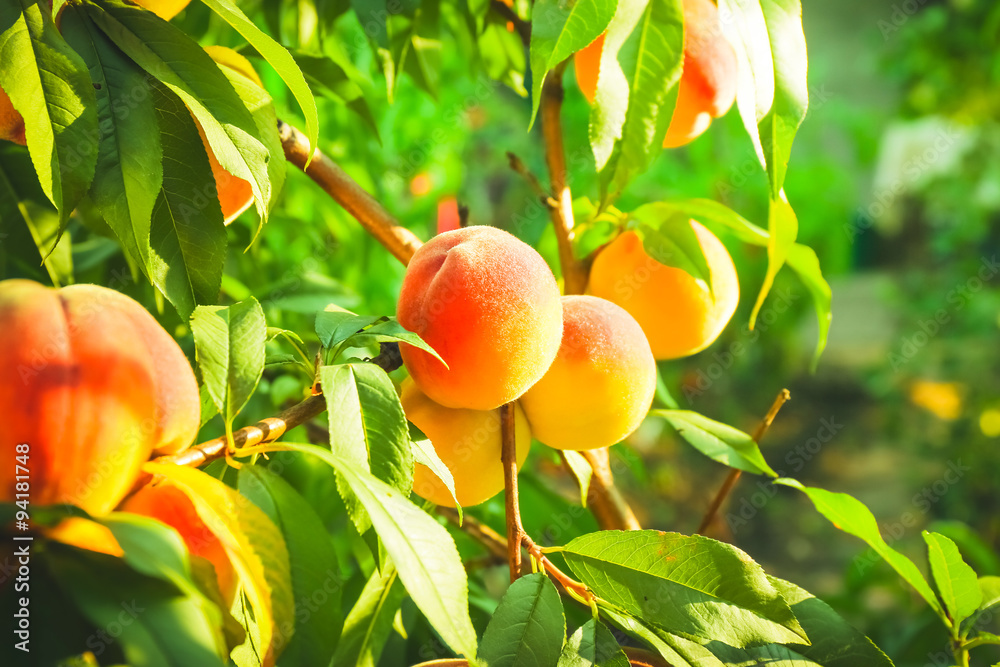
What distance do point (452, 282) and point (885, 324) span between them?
148 inches

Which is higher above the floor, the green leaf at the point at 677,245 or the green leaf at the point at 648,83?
the green leaf at the point at 648,83

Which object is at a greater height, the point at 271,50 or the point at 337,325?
the point at 271,50

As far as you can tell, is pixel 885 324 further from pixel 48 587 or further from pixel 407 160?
pixel 48 587

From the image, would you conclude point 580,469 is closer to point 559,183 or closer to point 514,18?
point 559,183

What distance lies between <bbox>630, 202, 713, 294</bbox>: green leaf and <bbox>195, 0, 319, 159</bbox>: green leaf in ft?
0.72

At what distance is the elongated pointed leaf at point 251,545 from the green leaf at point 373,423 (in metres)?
0.04

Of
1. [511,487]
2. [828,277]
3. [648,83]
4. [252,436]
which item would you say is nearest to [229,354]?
[252,436]

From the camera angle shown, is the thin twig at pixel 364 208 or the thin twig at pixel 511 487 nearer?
the thin twig at pixel 511 487

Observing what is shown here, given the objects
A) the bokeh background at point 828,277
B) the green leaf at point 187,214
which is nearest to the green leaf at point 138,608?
the green leaf at point 187,214

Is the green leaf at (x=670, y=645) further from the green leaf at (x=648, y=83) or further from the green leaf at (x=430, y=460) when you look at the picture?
the green leaf at (x=648, y=83)

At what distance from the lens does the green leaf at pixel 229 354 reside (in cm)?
28

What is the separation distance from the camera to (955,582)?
15.9 inches

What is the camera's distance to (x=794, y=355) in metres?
2.52

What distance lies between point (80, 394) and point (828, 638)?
348 mm
